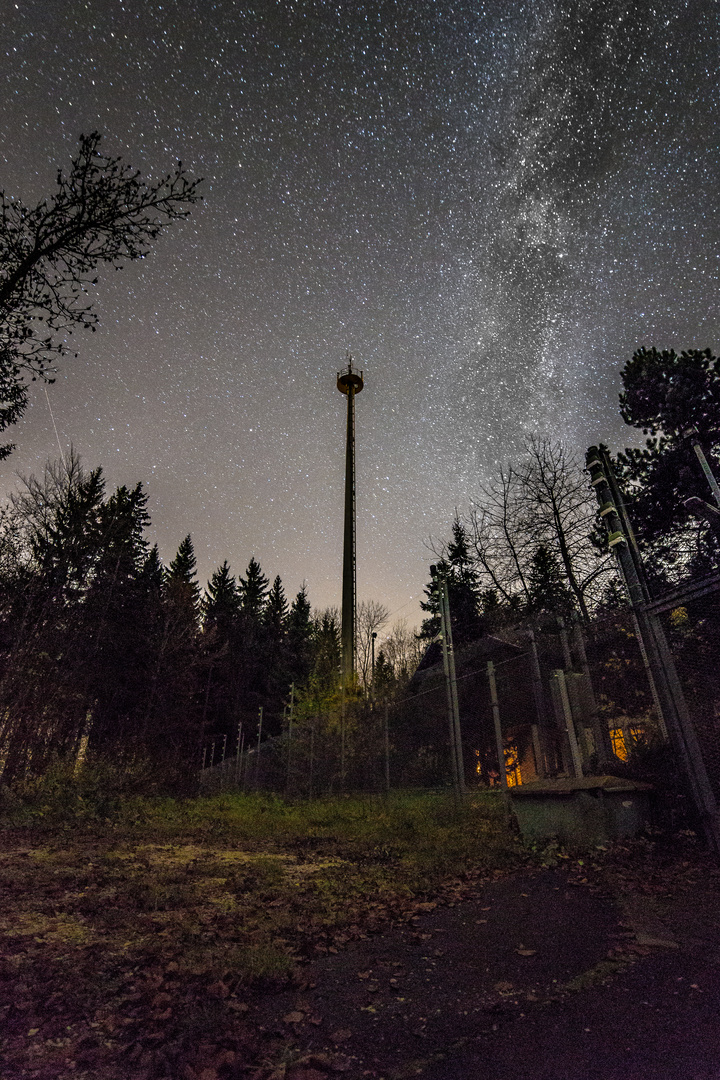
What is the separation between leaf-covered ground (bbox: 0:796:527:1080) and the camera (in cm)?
228

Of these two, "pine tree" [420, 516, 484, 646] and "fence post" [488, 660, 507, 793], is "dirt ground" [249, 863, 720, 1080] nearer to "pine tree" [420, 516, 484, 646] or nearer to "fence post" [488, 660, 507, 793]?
"fence post" [488, 660, 507, 793]

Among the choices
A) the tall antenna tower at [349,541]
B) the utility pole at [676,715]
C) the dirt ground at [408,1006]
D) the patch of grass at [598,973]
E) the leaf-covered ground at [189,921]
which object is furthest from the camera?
the tall antenna tower at [349,541]

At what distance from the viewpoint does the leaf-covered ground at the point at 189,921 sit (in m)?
2.28

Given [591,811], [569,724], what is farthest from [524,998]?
[569,724]

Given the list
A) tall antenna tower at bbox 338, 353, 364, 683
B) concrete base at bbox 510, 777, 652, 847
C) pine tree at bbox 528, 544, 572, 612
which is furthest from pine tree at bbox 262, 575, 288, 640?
concrete base at bbox 510, 777, 652, 847

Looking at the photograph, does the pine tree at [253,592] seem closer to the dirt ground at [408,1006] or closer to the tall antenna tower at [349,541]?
the tall antenna tower at [349,541]

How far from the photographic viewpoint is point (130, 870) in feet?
19.9

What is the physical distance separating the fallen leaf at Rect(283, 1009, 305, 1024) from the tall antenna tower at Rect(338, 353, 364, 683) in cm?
2389

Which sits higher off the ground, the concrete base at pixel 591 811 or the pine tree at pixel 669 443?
the pine tree at pixel 669 443

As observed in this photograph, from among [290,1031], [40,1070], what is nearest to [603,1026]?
[290,1031]

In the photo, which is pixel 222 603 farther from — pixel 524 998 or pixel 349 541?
pixel 524 998

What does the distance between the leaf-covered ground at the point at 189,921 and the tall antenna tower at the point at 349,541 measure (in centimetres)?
1828

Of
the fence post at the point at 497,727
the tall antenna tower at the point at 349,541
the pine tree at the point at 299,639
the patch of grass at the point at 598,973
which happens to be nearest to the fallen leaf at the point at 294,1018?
the patch of grass at the point at 598,973

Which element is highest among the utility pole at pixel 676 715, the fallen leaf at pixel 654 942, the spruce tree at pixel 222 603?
the spruce tree at pixel 222 603
